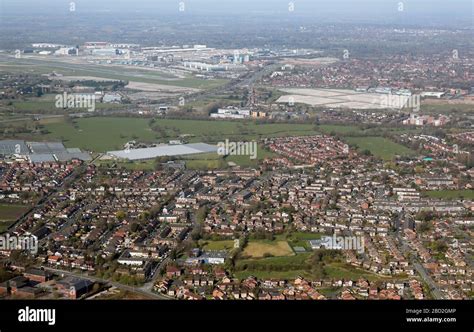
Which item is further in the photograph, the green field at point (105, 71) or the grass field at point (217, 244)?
the green field at point (105, 71)

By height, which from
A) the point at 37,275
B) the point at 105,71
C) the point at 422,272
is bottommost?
the point at 422,272

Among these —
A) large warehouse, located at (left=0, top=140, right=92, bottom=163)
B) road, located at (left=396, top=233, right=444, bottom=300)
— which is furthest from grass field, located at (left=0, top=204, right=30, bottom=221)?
road, located at (left=396, top=233, right=444, bottom=300)

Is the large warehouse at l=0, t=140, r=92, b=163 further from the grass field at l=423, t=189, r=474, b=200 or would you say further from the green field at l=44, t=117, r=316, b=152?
the grass field at l=423, t=189, r=474, b=200

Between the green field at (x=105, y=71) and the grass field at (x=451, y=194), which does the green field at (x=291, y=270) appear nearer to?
the grass field at (x=451, y=194)

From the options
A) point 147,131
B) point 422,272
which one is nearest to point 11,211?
point 422,272

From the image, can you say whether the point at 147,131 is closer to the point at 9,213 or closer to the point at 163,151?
the point at 163,151

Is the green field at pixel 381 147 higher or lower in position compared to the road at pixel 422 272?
higher

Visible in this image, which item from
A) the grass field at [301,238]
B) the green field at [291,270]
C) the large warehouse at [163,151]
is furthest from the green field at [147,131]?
the green field at [291,270]
